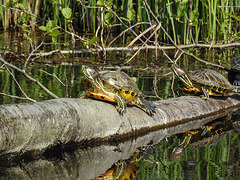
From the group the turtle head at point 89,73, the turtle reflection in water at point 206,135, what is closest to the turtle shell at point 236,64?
the turtle reflection in water at point 206,135

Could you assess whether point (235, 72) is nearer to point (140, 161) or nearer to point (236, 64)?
point (236, 64)

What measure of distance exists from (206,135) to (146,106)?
672mm

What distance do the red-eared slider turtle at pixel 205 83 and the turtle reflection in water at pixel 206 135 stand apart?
0.56m

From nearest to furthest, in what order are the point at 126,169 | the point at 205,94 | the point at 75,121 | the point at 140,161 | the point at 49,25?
the point at 126,169 < the point at 140,161 < the point at 75,121 < the point at 205,94 < the point at 49,25

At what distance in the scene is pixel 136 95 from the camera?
13.6 ft

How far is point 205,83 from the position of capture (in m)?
5.18

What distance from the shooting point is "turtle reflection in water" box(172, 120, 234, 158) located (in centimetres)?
372

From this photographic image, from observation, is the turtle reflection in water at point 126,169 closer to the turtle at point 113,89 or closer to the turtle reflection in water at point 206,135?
the turtle reflection in water at point 206,135

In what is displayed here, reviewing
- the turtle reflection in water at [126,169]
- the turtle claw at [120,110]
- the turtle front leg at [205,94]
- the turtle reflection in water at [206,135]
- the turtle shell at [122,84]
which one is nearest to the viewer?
the turtle reflection in water at [126,169]

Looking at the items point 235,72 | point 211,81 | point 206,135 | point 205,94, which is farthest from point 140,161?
point 235,72

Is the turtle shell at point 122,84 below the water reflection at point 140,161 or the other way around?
the other way around

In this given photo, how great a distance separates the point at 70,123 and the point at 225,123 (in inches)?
81.7

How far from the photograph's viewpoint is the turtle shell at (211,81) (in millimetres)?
5188

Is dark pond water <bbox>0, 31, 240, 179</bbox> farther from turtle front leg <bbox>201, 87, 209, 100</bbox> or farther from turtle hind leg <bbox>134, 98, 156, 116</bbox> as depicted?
turtle front leg <bbox>201, 87, 209, 100</bbox>
